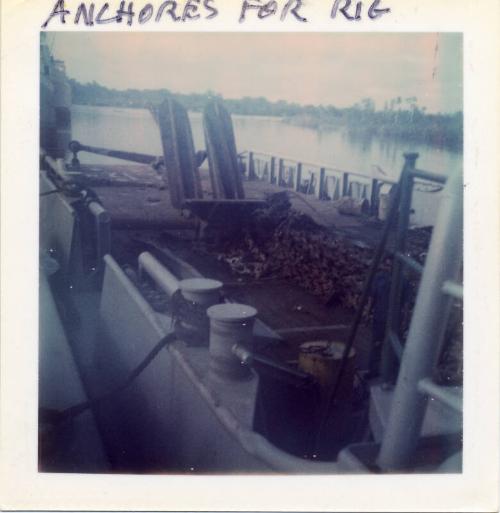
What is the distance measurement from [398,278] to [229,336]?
67cm

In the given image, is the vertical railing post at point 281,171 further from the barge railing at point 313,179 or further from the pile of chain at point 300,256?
the pile of chain at point 300,256

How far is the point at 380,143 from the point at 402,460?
139 cm

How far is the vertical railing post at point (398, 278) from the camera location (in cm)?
186

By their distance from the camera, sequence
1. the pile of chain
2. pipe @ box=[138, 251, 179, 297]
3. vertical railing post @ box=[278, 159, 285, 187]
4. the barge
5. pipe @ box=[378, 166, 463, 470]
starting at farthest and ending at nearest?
vertical railing post @ box=[278, 159, 285, 187]
the pile of chain
pipe @ box=[138, 251, 179, 297]
the barge
pipe @ box=[378, 166, 463, 470]

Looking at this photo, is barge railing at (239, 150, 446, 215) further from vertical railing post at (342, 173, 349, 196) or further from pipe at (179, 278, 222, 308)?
pipe at (179, 278, 222, 308)

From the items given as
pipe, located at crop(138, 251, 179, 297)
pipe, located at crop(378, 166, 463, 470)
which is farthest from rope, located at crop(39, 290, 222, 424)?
pipe, located at crop(378, 166, 463, 470)

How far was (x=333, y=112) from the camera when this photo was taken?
96.3 inches

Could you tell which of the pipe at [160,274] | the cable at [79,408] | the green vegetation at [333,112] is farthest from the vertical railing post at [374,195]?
the cable at [79,408]

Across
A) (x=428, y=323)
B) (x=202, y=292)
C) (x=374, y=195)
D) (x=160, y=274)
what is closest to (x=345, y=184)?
(x=374, y=195)

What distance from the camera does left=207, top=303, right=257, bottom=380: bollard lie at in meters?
2.27

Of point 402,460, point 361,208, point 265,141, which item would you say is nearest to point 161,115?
point 265,141

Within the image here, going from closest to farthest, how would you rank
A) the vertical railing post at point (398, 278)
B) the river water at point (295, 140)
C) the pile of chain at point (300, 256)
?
the vertical railing post at point (398, 278), the river water at point (295, 140), the pile of chain at point (300, 256)
